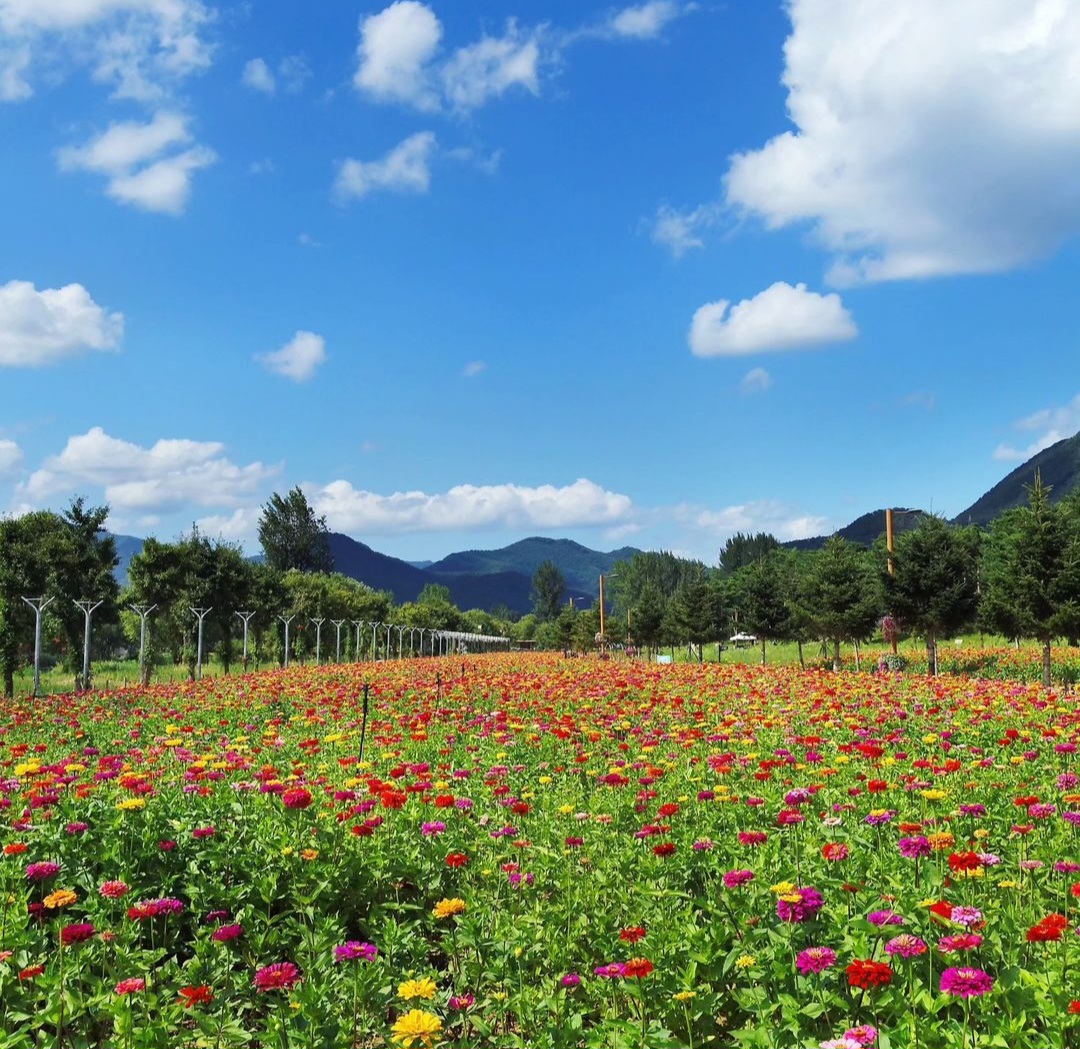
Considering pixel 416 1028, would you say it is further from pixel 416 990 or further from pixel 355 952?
pixel 355 952

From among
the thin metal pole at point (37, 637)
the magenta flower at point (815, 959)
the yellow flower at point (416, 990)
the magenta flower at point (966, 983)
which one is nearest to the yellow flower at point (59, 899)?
the yellow flower at point (416, 990)

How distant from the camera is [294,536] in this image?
105500 millimetres

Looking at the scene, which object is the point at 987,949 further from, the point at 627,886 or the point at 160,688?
the point at 160,688

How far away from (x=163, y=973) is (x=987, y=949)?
3925 mm

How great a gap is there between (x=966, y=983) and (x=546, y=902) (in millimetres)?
2753

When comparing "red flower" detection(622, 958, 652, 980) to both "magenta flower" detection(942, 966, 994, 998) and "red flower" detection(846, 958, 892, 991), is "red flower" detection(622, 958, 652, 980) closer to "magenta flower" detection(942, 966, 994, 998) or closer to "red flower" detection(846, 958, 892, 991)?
"red flower" detection(846, 958, 892, 991)

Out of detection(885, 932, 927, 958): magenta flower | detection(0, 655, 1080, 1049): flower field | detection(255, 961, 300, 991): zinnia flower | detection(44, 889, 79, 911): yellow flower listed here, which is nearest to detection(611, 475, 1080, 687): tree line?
detection(0, 655, 1080, 1049): flower field

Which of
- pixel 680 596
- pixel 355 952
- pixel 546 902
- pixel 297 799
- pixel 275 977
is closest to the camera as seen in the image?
pixel 275 977

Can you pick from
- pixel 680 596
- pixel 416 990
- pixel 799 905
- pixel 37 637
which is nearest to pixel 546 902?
pixel 799 905

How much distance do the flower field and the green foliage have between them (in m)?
99.0

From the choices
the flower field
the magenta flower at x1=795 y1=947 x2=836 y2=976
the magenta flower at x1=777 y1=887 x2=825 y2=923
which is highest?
the magenta flower at x1=777 y1=887 x2=825 y2=923

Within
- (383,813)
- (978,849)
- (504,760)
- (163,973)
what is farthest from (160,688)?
(978,849)

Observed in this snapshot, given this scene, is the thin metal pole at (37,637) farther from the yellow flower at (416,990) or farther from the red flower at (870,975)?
the red flower at (870,975)

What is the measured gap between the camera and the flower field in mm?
3643
